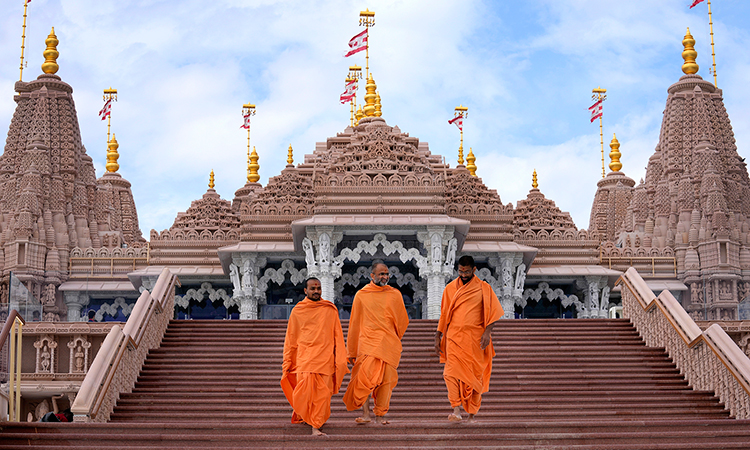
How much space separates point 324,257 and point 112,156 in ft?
85.0

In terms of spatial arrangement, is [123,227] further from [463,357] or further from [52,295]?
[463,357]

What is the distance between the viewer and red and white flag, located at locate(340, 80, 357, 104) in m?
43.0

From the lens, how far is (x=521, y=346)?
17078mm

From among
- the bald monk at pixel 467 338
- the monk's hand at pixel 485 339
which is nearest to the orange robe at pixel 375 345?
the bald monk at pixel 467 338

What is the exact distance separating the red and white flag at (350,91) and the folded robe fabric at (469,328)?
106ft

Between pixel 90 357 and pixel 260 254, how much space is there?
9.95 meters

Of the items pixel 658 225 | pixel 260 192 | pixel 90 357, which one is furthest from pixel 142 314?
pixel 658 225

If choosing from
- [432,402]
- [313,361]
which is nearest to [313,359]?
[313,361]

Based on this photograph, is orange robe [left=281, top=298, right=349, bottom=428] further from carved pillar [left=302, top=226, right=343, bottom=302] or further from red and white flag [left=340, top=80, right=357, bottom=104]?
red and white flag [left=340, top=80, right=357, bottom=104]

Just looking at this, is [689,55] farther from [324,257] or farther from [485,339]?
[485,339]

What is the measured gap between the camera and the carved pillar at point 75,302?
33469 mm

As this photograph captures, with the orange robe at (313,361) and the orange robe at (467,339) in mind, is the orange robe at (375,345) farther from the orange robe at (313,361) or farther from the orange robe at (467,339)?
the orange robe at (467,339)

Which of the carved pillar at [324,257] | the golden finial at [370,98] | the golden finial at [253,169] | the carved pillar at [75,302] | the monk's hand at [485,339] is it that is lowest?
the monk's hand at [485,339]

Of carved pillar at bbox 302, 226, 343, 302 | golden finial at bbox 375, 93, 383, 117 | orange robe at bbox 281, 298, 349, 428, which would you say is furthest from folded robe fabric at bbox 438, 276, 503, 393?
golden finial at bbox 375, 93, 383, 117
